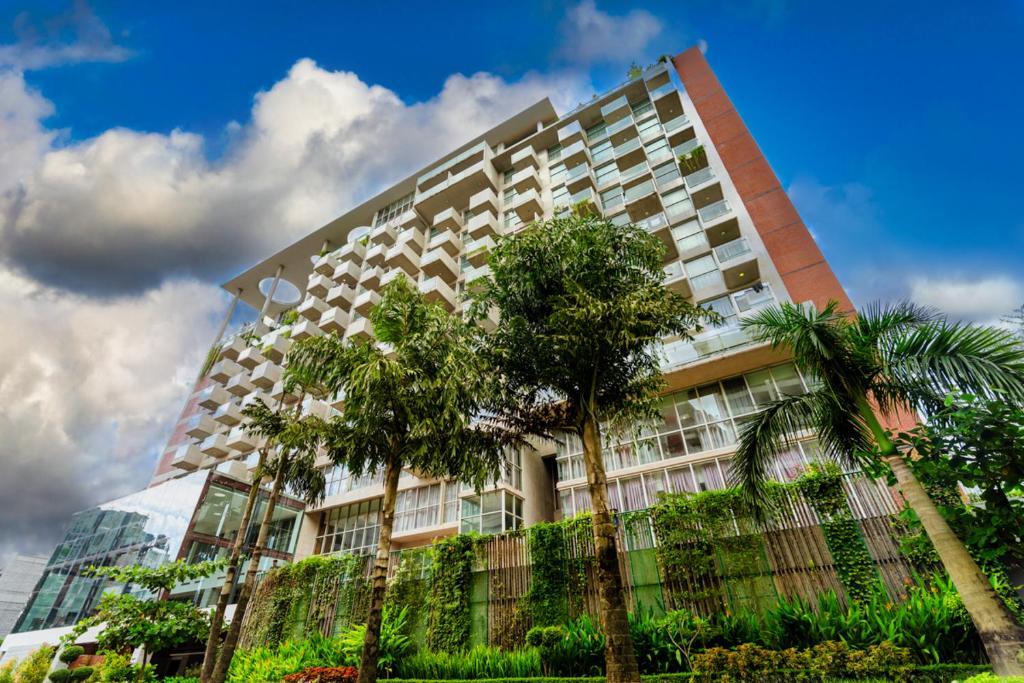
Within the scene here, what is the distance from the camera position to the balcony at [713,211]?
2588 cm

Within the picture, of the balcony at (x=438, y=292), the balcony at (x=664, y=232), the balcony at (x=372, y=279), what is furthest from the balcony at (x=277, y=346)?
the balcony at (x=664, y=232)

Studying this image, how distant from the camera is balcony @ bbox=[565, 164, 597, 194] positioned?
33.6m

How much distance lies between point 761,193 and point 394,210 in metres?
34.4

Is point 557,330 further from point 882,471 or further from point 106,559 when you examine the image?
point 106,559

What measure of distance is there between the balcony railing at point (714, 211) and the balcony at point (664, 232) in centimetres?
196

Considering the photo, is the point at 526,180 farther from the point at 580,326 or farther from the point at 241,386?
the point at 241,386

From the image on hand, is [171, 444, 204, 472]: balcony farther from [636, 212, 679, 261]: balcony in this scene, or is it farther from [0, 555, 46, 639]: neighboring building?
[636, 212, 679, 261]: balcony

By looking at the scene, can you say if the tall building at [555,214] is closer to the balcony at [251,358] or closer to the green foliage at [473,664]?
the balcony at [251,358]

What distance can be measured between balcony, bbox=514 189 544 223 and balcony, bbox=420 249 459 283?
22.3 ft

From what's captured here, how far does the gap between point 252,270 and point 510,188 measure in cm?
3311

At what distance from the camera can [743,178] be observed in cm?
2698

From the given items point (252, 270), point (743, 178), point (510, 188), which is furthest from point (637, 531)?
point (252, 270)

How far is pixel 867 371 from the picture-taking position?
8.74 meters

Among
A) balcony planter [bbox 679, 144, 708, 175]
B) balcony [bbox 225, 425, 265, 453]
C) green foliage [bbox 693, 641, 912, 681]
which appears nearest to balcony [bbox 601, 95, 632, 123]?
balcony planter [bbox 679, 144, 708, 175]
